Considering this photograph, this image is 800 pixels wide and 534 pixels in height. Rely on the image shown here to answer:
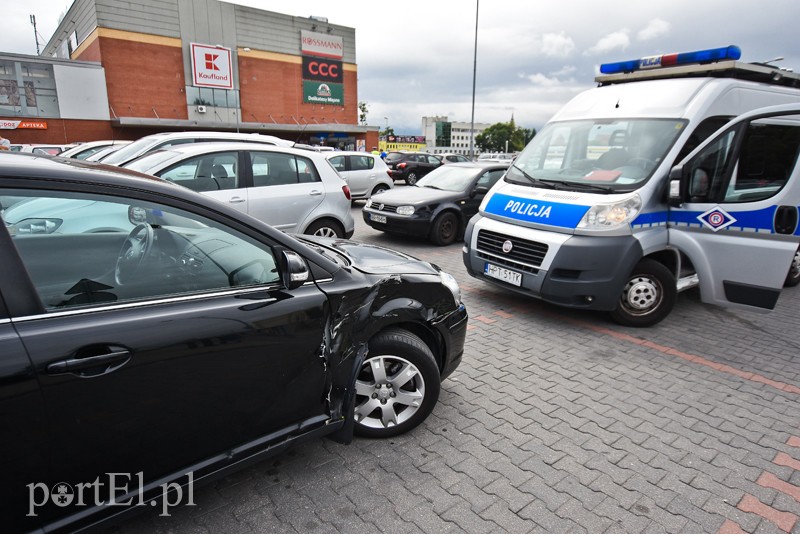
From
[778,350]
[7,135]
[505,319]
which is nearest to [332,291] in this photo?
[505,319]

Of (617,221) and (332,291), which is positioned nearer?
(332,291)

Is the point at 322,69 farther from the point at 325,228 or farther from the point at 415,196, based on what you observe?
the point at 325,228

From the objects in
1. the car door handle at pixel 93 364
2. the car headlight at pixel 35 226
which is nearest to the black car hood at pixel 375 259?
the car door handle at pixel 93 364

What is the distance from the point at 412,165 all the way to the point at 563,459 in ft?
66.1

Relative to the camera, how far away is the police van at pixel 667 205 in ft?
14.1

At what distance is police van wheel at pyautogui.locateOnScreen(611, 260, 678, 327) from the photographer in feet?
15.4

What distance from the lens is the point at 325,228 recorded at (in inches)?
273

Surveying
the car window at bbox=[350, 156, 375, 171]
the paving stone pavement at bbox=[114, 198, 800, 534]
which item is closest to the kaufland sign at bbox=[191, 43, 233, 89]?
the car window at bbox=[350, 156, 375, 171]

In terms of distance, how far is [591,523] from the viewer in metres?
2.26

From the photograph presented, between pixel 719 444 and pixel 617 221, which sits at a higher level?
pixel 617 221

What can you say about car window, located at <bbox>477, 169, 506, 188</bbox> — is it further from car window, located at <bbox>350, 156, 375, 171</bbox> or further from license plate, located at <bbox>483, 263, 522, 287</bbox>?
car window, located at <bbox>350, 156, 375, 171</bbox>

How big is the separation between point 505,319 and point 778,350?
2573 mm

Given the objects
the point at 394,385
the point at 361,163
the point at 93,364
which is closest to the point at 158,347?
the point at 93,364

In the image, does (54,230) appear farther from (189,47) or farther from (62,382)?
(189,47)
